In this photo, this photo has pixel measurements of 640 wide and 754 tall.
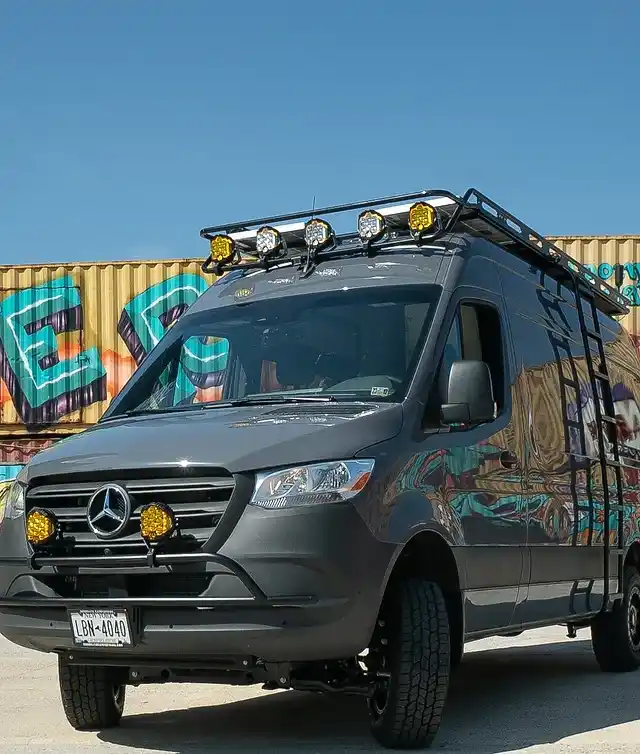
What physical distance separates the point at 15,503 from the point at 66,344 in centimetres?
1518

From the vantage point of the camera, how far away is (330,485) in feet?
16.3

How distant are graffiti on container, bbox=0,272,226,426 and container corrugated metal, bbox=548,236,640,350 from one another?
581cm

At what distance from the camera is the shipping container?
1998 centimetres

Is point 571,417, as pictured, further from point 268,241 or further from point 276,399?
point 276,399

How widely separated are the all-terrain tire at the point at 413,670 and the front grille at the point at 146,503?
2.98 ft

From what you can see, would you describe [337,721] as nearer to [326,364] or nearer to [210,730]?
[210,730]

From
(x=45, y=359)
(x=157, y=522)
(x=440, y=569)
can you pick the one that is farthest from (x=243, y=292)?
(x=45, y=359)

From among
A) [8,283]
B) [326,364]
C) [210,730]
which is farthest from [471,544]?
[8,283]

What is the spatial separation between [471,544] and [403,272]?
140 centimetres

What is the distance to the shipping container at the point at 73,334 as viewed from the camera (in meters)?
20.0

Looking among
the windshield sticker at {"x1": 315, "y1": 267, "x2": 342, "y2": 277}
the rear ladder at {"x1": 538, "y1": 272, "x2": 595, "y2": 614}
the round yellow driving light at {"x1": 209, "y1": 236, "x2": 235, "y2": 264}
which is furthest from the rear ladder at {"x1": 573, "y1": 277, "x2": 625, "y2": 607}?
the round yellow driving light at {"x1": 209, "y1": 236, "x2": 235, "y2": 264}

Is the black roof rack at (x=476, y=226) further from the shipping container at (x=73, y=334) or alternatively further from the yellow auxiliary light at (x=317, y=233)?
the shipping container at (x=73, y=334)

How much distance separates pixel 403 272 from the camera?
6.24 m

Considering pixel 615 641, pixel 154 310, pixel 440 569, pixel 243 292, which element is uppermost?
pixel 154 310
